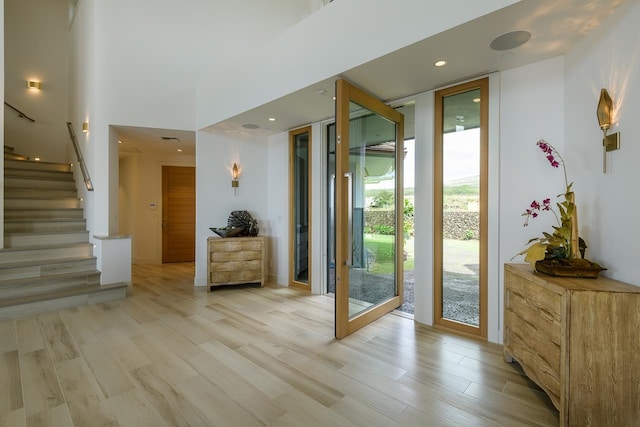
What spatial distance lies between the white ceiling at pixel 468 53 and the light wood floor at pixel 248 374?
258 cm

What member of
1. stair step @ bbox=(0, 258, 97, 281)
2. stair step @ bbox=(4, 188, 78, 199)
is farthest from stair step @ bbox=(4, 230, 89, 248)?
stair step @ bbox=(4, 188, 78, 199)

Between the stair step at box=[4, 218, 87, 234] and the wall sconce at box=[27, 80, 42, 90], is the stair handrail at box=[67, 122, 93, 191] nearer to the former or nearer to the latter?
the stair step at box=[4, 218, 87, 234]

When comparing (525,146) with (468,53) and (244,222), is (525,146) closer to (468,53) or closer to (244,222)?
(468,53)

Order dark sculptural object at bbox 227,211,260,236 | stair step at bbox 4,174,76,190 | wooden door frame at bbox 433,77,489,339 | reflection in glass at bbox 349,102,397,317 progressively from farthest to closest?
1. stair step at bbox 4,174,76,190
2. dark sculptural object at bbox 227,211,260,236
3. reflection in glass at bbox 349,102,397,317
4. wooden door frame at bbox 433,77,489,339

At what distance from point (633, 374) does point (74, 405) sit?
11.0 ft

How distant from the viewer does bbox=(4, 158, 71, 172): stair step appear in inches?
213

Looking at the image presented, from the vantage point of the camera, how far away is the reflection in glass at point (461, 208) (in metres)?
3.07

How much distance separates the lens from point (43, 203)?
5.26 metres

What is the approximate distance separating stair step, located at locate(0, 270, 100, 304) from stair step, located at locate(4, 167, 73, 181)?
101 inches

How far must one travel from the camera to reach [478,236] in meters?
3.04

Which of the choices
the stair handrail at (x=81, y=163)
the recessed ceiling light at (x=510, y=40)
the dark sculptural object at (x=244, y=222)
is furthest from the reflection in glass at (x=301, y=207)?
the stair handrail at (x=81, y=163)

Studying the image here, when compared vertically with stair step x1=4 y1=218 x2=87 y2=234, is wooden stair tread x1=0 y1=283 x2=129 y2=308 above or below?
below

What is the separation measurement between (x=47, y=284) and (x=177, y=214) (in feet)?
11.8

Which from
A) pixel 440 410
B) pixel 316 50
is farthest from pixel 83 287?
pixel 440 410
